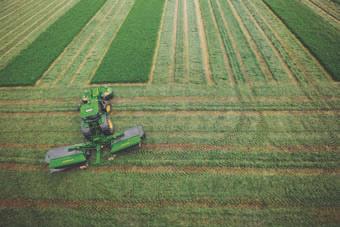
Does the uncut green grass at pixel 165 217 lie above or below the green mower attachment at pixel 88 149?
below

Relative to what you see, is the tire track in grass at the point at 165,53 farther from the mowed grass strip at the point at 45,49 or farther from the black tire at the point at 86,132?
the mowed grass strip at the point at 45,49

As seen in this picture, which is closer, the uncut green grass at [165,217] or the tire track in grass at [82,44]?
the uncut green grass at [165,217]

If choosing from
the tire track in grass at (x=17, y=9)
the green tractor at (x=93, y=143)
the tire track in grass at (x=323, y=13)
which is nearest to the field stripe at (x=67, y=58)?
the green tractor at (x=93, y=143)

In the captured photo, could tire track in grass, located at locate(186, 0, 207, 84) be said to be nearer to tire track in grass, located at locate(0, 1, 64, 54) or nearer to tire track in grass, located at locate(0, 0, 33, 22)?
tire track in grass, located at locate(0, 1, 64, 54)

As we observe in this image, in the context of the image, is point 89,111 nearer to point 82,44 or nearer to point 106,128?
point 106,128

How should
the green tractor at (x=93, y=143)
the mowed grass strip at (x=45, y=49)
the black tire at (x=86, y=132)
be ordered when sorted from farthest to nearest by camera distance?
the mowed grass strip at (x=45, y=49)
the black tire at (x=86, y=132)
the green tractor at (x=93, y=143)

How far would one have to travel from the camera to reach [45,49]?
14.3 meters

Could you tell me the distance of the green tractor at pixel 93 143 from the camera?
7785 millimetres

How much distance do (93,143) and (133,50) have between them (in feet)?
22.4

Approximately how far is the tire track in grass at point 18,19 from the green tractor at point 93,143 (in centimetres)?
1313

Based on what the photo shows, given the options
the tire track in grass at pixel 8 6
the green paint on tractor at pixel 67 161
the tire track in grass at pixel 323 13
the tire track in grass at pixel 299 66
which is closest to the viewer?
the green paint on tractor at pixel 67 161

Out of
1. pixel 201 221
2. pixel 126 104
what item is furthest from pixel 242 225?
pixel 126 104

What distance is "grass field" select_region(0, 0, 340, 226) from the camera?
685cm

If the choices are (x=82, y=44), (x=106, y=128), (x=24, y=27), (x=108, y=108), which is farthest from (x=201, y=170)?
(x=24, y=27)
